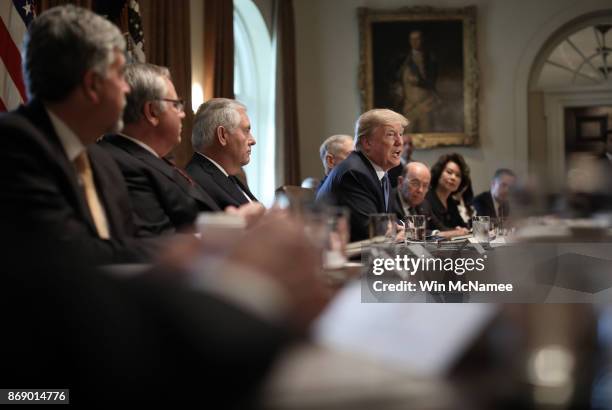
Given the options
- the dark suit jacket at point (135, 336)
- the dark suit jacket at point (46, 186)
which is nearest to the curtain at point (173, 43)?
the dark suit jacket at point (46, 186)

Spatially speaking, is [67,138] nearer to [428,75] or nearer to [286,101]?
[286,101]

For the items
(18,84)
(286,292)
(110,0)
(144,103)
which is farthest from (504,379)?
(110,0)

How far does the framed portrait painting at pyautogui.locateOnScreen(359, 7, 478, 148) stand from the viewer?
11906mm

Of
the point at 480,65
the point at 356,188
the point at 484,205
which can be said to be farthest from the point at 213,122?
the point at 480,65

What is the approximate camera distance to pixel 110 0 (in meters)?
5.52

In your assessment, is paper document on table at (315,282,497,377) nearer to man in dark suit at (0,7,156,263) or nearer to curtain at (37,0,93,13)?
man in dark suit at (0,7,156,263)

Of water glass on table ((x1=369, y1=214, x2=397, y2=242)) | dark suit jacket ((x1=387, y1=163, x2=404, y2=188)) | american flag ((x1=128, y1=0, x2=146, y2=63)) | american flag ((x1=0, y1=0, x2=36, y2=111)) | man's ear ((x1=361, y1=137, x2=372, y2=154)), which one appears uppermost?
american flag ((x1=128, y1=0, x2=146, y2=63))

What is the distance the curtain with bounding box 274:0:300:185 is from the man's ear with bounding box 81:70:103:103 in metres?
9.03

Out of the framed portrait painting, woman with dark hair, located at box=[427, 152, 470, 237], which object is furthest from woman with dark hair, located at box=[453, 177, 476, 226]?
Answer: the framed portrait painting

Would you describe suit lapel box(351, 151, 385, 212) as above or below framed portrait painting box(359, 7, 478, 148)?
below

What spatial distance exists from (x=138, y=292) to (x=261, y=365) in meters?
0.13

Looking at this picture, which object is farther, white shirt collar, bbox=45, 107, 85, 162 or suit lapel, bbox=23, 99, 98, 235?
white shirt collar, bbox=45, 107, 85, 162

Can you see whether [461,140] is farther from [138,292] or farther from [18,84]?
[138,292]

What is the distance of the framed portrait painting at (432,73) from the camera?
39.1ft
